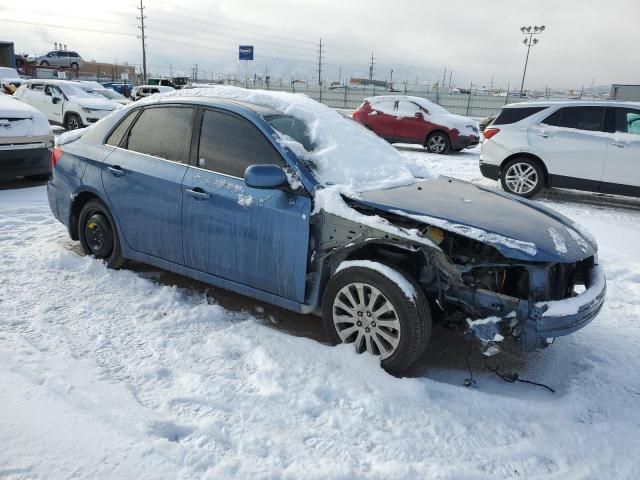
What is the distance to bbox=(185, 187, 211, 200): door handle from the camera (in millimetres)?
3725

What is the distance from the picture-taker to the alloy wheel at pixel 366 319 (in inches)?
123

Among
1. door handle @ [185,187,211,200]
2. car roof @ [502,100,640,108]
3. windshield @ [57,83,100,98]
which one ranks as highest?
car roof @ [502,100,640,108]

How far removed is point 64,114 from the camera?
15109 mm

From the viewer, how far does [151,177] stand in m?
4.07

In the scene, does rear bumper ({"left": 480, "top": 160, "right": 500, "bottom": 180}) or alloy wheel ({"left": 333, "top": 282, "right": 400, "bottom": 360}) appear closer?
alloy wheel ({"left": 333, "top": 282, "right": 400, "bottom": 360})

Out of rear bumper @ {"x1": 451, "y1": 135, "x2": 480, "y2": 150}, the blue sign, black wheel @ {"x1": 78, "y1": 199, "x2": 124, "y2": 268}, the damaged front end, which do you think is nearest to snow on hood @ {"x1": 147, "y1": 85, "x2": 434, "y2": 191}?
the damaged front end

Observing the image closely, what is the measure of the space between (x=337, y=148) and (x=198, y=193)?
1063 mm

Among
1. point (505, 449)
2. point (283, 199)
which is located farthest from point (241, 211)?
point (505, 449)

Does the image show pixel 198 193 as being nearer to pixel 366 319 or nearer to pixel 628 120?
pixel 366 319

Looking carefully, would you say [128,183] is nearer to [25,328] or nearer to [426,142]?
[25,328]

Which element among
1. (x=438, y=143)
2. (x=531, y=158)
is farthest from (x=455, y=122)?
(x=531, y=158)

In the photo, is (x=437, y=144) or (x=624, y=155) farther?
(x=437, y=144)

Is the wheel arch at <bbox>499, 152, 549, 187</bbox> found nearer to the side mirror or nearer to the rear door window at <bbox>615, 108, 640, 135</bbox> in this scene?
the rear door window at <bbox>615, 108, 640, 135</bbox>

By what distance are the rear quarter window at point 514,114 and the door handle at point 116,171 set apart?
6904 mm
